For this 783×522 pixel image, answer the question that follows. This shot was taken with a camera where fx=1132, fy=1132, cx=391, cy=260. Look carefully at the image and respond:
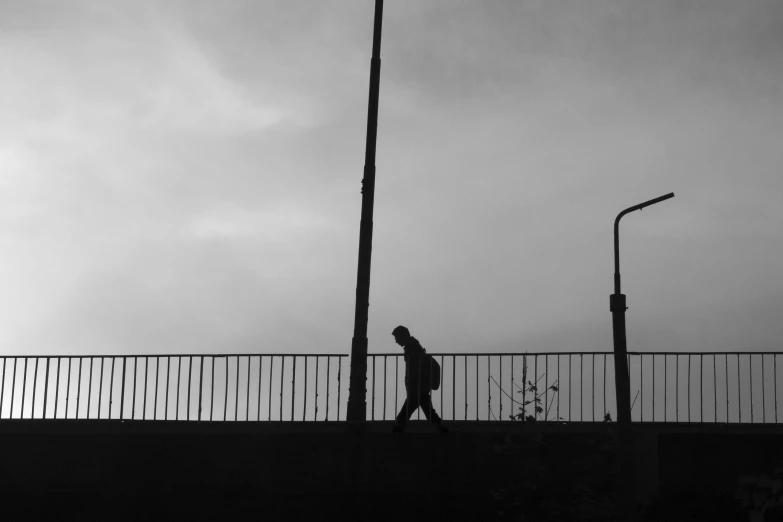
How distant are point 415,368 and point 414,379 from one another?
6.2 inches

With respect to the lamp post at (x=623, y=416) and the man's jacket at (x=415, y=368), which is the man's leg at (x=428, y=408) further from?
the lamp post at (x=623, y=416)

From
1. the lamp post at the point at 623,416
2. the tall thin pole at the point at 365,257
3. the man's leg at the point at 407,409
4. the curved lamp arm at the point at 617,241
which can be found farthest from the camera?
the man's leg at the point at 407,409

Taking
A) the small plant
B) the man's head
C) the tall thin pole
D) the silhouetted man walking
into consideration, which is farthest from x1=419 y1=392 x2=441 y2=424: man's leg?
the small plant

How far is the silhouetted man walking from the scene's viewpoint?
1554cm

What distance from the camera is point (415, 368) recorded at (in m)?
15.7

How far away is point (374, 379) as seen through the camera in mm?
16656

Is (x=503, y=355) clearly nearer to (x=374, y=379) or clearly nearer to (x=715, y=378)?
(x=374, y=379)

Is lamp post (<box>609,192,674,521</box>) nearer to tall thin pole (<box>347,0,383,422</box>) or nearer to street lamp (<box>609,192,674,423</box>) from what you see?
street lamp (<box>609,192,674,423</box>)

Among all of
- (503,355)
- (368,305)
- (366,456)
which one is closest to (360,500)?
(366,456)

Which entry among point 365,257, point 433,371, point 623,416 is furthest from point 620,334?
point 433,371

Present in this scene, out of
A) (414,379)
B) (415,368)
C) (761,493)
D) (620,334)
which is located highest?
(620,334)

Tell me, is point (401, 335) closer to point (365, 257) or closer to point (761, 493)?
point (365, 257)

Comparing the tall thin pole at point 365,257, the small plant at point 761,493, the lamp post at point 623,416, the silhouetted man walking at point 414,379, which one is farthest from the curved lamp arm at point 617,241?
the small plant at point 761,493

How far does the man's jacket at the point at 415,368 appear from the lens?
1560 cm
